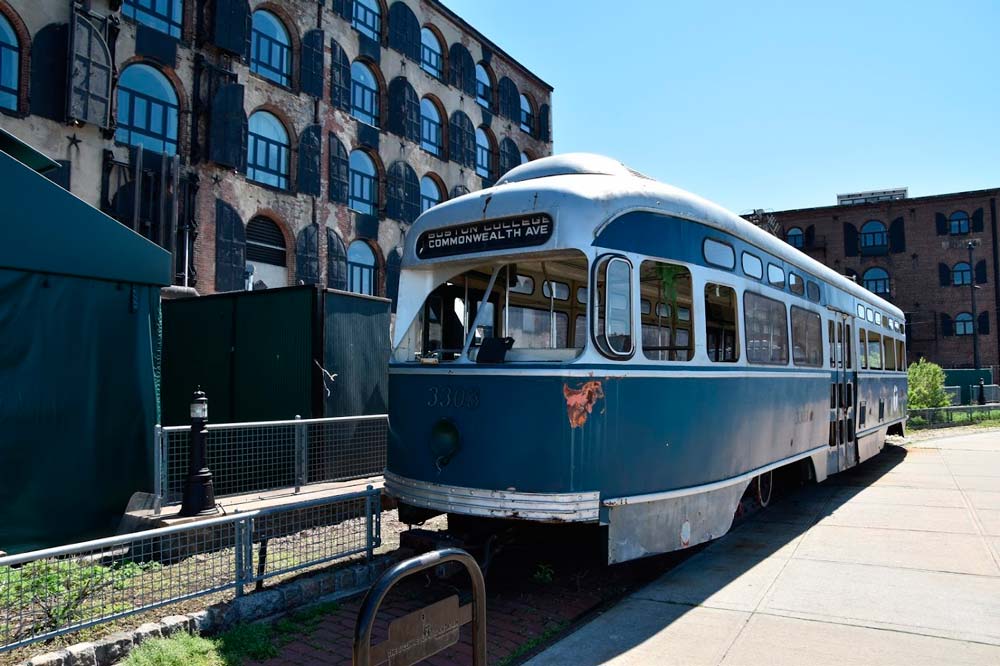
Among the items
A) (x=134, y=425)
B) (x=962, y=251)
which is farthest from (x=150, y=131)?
(x=962, y=251)

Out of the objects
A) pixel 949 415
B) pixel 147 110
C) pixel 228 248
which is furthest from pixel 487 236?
pixel 949 415

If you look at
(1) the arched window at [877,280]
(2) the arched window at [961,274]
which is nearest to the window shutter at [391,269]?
(1) the arched window at [877,280]

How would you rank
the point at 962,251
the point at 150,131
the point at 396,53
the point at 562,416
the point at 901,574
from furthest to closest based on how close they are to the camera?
the point at 962,251 → the point at 396,53 → the point at 150,131 → the point at 901,574 → the point at 562,416

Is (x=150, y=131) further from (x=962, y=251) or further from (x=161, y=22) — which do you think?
(x=962, y=251)

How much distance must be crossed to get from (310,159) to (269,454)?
16910 millimetres

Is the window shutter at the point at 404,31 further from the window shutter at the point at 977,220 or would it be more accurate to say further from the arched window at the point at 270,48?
the window shutter at the point at 977,220

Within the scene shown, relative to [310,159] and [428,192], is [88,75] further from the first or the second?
[428,192]

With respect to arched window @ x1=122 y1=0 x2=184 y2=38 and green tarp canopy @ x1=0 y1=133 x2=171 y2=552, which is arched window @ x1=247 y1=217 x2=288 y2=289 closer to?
arched window @ x1=122 y1=0 x2=184 y2=38

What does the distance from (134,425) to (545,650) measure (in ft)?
18.3

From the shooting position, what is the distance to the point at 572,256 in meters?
5.62

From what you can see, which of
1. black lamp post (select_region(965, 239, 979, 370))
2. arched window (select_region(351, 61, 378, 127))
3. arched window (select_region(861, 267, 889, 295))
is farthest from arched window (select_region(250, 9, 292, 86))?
arched window (select_region(861, 267, 889, 295))

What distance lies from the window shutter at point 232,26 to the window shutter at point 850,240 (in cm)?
4142

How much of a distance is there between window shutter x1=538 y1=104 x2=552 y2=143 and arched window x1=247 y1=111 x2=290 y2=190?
1648 cm

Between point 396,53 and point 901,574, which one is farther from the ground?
point 396,53
